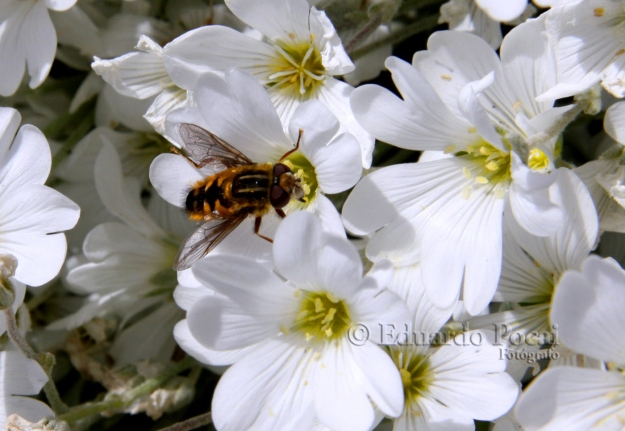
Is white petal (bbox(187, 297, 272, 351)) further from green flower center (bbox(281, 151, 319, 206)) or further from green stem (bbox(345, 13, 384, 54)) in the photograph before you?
green stem (bbox(345, 13, 384, 54))

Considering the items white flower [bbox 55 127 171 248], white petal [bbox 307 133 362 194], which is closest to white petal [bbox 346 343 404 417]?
white petal [bbox 307 133 362 194]

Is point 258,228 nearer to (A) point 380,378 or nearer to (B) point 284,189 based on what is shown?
(B) point 284,189

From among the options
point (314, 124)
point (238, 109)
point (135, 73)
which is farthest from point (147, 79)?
point (314, 124)

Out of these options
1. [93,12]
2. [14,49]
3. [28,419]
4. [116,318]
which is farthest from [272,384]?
[93,12]

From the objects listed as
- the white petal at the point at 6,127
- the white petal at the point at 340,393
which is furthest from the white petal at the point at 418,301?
the white petal at the point at 6,127

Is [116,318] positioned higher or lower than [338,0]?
lower

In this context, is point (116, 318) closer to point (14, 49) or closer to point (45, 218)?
point (45, 218)
